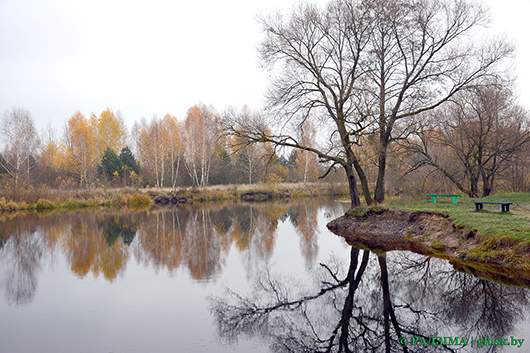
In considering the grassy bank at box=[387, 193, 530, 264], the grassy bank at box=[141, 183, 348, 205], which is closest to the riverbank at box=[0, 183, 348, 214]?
the grassy bank at box=[141, 183, 348, 205]

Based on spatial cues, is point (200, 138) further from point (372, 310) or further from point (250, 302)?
point (372, 310)

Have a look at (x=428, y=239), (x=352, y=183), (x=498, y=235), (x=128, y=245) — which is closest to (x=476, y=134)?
(x=352, y=183)

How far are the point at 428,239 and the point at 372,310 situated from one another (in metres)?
6.29

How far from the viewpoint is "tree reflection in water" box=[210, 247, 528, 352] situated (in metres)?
5.62

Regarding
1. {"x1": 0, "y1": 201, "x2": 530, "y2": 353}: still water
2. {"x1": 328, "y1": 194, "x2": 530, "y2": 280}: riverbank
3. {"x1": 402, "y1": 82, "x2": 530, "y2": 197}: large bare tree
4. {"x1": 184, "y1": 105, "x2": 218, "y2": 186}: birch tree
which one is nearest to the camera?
{"x1": 0, "y1": 201, "x2": 530, "y2": 353}: still water

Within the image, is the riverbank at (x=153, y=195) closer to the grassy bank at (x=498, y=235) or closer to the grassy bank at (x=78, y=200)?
the grassy bank at (x=78, y=200)

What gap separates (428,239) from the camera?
11984 mm

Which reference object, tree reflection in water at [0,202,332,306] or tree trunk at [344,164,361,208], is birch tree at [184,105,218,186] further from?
tree trunk at [344,164,361,208]

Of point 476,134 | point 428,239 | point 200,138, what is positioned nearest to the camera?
point 428,239

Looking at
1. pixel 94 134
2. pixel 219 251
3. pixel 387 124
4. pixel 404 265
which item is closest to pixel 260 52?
pixel 387 124

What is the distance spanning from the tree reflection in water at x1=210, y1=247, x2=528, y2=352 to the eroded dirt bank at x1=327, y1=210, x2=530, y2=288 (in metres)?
0.58

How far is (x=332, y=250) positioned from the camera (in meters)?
12.7

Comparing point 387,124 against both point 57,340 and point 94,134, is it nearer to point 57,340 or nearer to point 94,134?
point 57,340

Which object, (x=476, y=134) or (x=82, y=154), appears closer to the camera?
(x=476, y=134)
